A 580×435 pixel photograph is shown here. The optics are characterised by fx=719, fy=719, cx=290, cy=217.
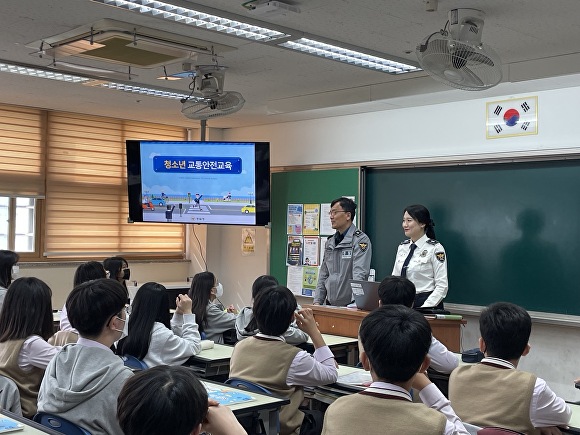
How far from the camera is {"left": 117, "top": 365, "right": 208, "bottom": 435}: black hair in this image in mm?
1463

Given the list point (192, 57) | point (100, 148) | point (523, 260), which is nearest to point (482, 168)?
point (523, 260)

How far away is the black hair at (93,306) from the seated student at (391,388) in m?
1.01

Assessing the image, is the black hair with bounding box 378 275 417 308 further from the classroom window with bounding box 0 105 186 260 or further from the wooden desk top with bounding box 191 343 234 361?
the classroom window with bounding box 0 105 186 260

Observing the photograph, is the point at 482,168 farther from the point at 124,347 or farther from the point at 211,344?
the point at 124,347

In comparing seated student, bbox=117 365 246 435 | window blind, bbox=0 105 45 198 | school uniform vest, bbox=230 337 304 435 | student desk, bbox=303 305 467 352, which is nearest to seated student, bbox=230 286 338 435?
school uniform vest, bbox=230 337 304 435

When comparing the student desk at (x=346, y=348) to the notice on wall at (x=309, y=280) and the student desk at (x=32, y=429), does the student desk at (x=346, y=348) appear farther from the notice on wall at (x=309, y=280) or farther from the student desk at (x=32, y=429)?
the notice on wall at (x=309, y=280)

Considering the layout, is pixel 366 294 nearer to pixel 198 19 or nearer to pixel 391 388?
pixel 198 19

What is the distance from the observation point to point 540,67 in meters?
5.18

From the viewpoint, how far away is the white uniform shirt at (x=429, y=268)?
535cm

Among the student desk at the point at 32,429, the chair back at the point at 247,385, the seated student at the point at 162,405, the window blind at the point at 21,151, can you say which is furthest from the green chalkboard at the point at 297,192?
the seated student at the point at 162,405

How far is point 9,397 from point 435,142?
442 centimetres

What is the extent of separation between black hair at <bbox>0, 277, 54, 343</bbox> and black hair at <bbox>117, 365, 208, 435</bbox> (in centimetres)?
195

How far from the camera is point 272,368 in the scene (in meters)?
3.22

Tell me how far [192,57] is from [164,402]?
13.0 feet
